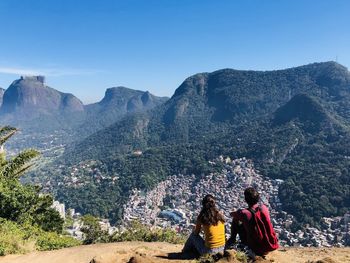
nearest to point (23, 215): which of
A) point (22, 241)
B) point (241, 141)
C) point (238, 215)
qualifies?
point (22, 241)

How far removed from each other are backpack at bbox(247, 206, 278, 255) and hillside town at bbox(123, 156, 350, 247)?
23755 mm

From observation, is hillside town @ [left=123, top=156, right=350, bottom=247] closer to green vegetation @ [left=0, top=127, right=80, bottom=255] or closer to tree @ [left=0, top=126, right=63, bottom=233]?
tree @ [left=0, top=126, right=63, bottom=233]

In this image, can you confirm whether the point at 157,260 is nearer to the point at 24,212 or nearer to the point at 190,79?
the point at 24,212

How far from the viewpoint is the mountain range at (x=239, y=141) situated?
181 feet

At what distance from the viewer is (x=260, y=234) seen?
5.94 m

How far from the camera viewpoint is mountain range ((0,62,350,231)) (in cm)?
5506

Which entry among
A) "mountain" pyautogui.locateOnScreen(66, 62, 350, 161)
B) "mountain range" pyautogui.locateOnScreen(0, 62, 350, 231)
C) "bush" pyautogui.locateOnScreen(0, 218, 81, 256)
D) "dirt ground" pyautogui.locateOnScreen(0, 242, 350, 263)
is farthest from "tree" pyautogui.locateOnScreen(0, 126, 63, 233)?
"mountain" pyautogui.locateOnScreen(66, 62, 350, 161)

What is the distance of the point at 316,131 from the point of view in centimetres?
8306

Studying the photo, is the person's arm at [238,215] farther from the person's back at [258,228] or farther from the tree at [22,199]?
the tree at [22,199]

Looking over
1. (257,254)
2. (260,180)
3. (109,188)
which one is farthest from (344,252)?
(109,188)

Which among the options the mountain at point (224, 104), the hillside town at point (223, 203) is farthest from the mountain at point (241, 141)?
the hillside town at point (223, 203)

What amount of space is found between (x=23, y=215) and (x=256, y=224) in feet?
24.9

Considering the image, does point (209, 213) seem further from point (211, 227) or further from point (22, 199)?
point (22, 199)

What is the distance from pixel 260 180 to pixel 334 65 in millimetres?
88017
